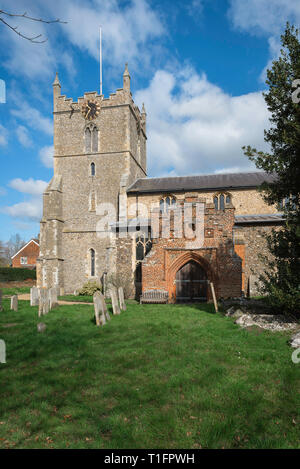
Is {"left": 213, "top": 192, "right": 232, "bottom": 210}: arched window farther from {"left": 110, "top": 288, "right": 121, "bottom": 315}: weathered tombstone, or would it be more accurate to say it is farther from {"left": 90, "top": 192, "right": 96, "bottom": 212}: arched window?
{"left": 110, "top": 288, "right": 121, "bottom": 315}: weathered tombstone

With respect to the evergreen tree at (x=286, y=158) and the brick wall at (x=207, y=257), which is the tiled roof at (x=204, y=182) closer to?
the brick wall at (x=207, y=257)

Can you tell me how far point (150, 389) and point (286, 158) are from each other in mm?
7350

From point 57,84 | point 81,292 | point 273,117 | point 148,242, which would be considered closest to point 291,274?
point 273,117

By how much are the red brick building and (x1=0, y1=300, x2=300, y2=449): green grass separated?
143 feet

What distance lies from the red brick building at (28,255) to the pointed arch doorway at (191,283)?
128ft

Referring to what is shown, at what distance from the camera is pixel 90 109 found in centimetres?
2611

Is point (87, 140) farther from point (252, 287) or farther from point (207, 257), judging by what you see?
point (252, 287)

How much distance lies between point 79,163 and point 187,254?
1559cm

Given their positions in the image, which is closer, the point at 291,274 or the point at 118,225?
the point at 291,274

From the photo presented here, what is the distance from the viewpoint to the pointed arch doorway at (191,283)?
14.9 m

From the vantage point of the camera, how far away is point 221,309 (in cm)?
1154

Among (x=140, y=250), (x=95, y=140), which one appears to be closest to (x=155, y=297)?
(x=140, y=250)

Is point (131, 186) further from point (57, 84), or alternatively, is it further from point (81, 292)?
point (57, 84)

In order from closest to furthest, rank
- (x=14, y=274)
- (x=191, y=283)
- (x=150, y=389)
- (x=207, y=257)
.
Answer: (x=150, y=389)
(x=207, y=257)
(x=191, y=283)
(x=14, y=274)
